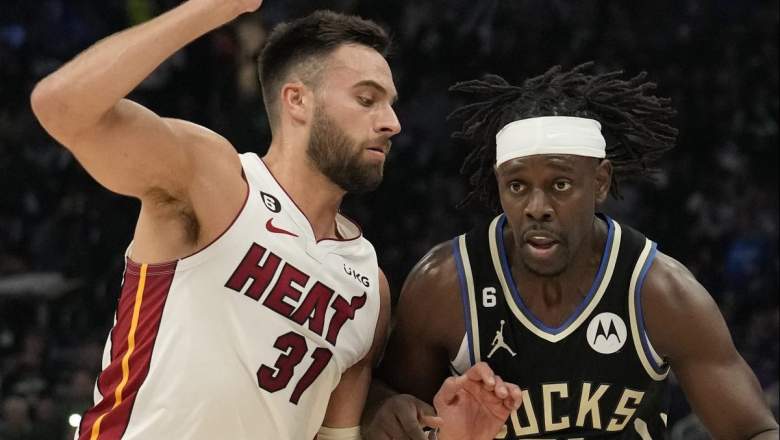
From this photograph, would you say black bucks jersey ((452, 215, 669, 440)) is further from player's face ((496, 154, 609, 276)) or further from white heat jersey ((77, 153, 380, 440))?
white heat jersey ((77, 153, 380, 440))

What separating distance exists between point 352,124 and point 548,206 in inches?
22.3

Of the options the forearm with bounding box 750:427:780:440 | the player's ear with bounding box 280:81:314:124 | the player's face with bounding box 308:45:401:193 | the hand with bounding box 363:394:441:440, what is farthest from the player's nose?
the forearm with bounding box 750:427:780:440

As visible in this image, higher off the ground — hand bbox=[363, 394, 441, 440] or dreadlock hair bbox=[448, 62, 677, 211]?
dreadlock hair bbox=[448, 62, 677, 211]

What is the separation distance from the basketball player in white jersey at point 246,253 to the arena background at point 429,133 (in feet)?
10.9

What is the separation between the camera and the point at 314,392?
9.96 feet

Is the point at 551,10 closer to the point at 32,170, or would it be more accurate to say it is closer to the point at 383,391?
the point at 32,170

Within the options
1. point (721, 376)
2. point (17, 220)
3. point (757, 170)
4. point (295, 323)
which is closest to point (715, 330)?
point (721, 376)

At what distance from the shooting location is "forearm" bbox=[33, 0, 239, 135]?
2.41 meters

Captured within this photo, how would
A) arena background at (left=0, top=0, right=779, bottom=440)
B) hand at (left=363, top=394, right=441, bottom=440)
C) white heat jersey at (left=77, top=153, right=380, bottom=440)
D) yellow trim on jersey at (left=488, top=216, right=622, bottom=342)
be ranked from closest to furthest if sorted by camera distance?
white heat jersey at (left=77, top=153, right=380, bottom=440)
hand at (left=363, top=394, right=441, bottom=440)
yellow trim on jersey at (left=488, top=216, right=622, bottom=342)
arena background at (left=0, top=0, right=779, bottom=440)

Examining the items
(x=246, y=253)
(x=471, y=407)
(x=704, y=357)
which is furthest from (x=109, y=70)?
(x=704, y=357)

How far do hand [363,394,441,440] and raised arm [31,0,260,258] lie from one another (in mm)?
722

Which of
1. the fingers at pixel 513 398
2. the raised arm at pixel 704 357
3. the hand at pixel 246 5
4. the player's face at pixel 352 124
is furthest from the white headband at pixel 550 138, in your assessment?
the hand at pixel 246 5

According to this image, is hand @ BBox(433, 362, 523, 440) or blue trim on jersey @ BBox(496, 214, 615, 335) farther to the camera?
blue trim on jersey @ BBox(496, 214, 615, 335)

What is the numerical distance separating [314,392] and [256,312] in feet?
0.98
